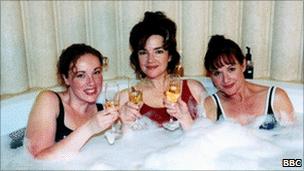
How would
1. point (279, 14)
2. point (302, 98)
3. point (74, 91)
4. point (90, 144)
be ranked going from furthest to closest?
point (279, 14) → point (302, 98) → point (90, 144) → point (74, 91)

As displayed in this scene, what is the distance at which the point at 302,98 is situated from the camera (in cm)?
271

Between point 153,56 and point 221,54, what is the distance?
13.4 inches

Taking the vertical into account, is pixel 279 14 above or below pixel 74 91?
above

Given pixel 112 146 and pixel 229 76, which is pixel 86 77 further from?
pixel 229 76

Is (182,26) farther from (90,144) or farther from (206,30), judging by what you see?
(90,144)

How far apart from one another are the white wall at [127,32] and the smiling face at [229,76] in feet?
2.28

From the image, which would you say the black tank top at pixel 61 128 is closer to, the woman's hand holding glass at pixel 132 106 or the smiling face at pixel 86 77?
the smiling face at pixel 86 77

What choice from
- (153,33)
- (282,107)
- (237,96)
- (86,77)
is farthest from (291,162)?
(86,77)

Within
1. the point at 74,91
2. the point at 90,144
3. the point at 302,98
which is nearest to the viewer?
the point at 74,91

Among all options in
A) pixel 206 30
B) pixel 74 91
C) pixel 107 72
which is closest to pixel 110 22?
pixel 107 72

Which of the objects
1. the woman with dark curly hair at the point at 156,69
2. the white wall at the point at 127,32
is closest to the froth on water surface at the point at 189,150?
the woman with dark curly hair at the point at 156,69

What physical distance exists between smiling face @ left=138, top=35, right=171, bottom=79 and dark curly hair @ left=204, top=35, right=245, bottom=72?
23 centimetres

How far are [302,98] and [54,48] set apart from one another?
58.6 inches

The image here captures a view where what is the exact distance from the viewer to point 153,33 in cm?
243
